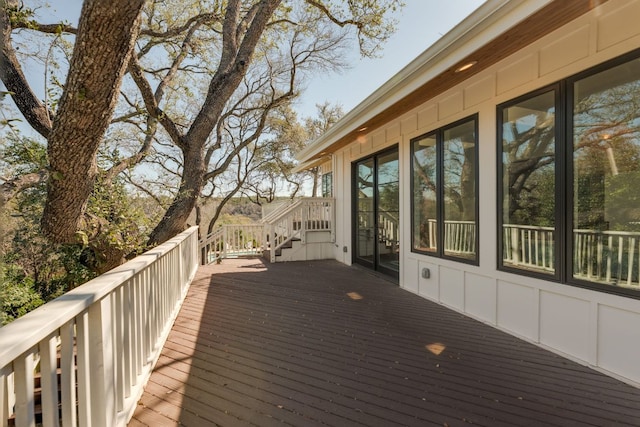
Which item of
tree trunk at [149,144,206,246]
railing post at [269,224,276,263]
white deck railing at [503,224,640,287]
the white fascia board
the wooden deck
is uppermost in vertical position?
the white fascia board

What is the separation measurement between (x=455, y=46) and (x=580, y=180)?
5.49ft

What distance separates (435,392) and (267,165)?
567 inches

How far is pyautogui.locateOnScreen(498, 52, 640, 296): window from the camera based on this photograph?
95.3 inches

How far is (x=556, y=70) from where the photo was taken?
2834mm

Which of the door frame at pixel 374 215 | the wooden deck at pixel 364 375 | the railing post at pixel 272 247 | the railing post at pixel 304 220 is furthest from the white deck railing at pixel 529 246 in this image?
the railing post at pixel 272 247

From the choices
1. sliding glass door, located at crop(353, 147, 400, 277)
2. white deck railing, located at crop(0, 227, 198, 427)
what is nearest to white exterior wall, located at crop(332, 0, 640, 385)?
sliding glass door, located at crop(353, 147, 400, 277)

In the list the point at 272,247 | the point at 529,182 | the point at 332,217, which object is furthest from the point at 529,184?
the point at 272,247

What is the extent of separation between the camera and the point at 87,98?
2.18 meters

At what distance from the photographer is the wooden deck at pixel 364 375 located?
197cm

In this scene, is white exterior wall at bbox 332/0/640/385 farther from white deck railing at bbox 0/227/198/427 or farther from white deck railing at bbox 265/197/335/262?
white deck railing at bbox 0/227/198/427

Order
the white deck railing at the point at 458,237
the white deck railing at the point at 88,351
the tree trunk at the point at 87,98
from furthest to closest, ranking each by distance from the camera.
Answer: the white deck railing at the point at 458,237 → the tree trunk at the point at 87,98 → the white deck railing at the point at 88,351

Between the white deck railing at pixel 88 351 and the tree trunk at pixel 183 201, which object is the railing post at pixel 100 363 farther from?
the tree trunk at pixel 183 201

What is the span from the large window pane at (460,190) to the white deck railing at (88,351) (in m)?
3.63

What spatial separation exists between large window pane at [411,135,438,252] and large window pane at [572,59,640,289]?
1.83 meters
